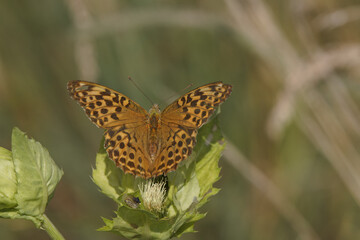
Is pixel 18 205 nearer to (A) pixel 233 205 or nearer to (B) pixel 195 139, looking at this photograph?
(B) pixel 195 139

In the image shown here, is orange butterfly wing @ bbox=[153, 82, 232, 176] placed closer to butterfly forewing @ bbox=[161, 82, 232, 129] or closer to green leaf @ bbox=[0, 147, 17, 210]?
butterfly forewing @ bbox=[161, 82, 232, 129]

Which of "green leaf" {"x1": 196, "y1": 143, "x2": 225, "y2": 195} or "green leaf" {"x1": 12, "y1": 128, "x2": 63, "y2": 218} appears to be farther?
"green leaf" {"x1": 196, "y1": 143, "x2": 225, "y2": 195}

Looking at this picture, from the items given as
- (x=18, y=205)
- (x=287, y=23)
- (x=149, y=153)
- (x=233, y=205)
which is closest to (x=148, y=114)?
(x=149, y=153)

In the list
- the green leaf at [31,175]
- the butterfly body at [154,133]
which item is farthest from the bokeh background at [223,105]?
the green leaf at [31,175]

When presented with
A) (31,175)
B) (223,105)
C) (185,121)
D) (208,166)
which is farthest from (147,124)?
(223,105)

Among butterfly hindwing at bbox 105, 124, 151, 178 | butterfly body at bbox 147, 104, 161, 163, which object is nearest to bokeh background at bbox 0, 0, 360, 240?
butterfly body at bbox 147, 104, 161, 163

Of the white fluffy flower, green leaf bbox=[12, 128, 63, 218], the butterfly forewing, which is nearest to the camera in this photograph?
green leaf bbox=[12, 128, 63, 218]

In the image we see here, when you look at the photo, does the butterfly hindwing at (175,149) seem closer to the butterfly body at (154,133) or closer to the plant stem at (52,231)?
the butterfly body at (154,133)
